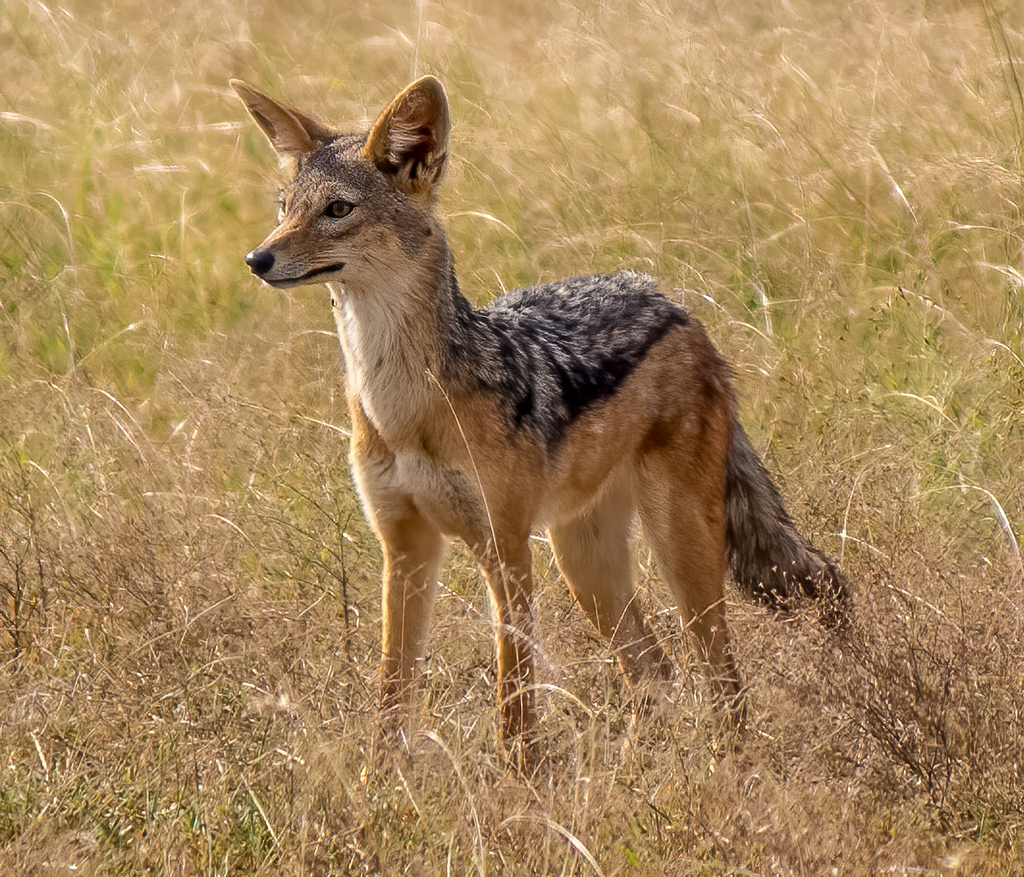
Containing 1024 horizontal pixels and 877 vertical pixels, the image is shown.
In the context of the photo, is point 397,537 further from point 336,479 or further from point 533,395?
point 336,479

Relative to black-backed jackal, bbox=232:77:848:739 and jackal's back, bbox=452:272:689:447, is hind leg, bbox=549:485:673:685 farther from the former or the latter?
jackal's back, bbox=452:272:689:447

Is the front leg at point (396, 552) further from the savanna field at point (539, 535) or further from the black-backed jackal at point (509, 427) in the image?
the savanna field at point (539, 535)

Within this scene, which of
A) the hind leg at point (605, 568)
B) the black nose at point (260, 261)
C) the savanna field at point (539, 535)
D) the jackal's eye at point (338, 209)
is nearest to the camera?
the savanna field at point (539, 535)

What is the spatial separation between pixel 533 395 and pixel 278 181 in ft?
15.4

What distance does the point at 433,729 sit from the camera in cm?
384

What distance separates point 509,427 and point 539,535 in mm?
1575

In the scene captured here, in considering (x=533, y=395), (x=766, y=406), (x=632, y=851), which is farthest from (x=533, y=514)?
(x=766, y=406)

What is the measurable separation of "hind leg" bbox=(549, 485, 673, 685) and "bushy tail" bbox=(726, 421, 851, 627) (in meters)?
0.43

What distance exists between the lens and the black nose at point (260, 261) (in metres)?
3.84

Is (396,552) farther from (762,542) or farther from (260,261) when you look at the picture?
(762,542)

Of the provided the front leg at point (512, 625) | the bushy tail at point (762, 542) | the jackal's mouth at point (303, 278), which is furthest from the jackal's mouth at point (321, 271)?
the bushy tail at point (762, 542)

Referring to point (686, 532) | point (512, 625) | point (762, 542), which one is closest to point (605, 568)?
point (686, 532)

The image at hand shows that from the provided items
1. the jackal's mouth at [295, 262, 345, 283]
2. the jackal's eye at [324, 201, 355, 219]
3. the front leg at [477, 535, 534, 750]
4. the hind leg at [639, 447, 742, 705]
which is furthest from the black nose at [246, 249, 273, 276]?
the hind leg at [639, 447, 742, 705]

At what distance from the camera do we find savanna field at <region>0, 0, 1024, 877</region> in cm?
338
